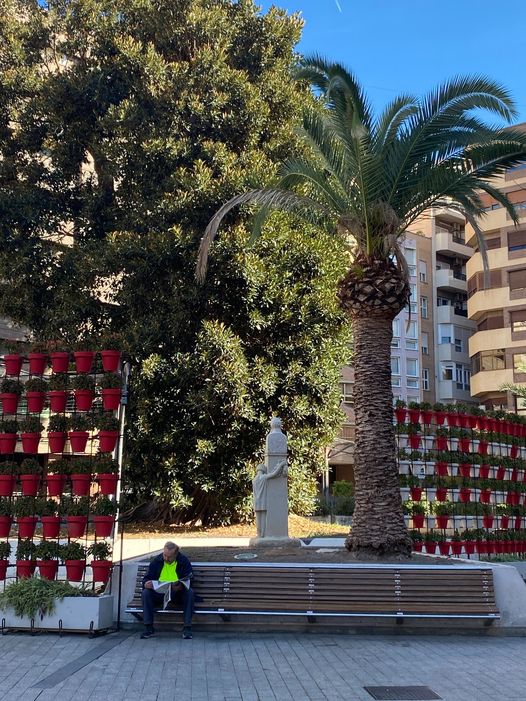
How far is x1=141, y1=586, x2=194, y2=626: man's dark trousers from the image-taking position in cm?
868

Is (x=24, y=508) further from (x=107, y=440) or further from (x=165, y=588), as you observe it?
(x=165, y=588)

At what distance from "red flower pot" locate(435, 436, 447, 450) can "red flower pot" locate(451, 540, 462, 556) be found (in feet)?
5.78

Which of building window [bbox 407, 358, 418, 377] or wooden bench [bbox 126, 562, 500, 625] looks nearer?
wooden bench [bbox 126, 562, 500, 625]

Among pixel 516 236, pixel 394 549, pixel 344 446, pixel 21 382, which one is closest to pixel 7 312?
pixel 21 382

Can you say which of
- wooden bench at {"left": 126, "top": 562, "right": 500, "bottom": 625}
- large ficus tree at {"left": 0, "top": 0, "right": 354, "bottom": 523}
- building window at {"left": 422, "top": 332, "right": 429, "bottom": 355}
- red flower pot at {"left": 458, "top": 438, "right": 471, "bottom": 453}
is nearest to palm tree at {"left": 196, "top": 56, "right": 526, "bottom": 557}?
wooden bench at {"left": 126, "top": 562, "right": 500, "bottom": 625}

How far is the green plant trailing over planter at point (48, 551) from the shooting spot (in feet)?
30.8

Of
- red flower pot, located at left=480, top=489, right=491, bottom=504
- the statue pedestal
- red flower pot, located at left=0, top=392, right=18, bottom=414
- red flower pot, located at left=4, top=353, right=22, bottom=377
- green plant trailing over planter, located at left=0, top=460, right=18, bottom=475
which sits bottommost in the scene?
the statue pedestal

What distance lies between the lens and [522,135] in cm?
1122

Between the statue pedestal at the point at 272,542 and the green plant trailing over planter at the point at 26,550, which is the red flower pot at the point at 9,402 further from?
the statue pedestal at the point at 272,542

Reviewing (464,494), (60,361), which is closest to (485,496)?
(464,494)

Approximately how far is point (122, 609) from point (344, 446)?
31.0 meters

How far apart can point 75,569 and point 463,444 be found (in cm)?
841

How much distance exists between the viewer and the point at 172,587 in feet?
29.0

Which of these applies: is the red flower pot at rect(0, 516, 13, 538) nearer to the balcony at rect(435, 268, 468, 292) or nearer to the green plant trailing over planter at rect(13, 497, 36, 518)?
the green plant trailing over planter at rect(13, 497, 36, 518)
